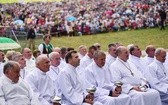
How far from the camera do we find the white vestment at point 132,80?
9.80 meters

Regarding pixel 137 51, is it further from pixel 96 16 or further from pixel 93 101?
pixel 96 16

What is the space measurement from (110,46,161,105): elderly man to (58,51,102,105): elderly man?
105 centimetres

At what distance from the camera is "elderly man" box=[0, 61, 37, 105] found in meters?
7.84

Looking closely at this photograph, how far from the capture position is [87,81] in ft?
32.7

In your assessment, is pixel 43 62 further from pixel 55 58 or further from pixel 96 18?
pixel 96 18

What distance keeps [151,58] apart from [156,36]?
52.9 ft

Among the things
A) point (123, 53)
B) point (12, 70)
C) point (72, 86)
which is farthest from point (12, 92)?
point (123, 53)

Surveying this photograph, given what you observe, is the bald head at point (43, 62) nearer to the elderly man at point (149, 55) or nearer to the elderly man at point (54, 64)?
the elderly man at point (54, 64)

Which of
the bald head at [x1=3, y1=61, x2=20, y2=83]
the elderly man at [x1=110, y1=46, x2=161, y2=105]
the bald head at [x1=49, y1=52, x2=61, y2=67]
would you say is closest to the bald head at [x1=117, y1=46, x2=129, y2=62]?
the elderly man at [x1=110, y1=46, x2=161, y2=105]

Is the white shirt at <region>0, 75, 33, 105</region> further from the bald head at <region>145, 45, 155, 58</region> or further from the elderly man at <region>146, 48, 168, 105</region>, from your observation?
A: the bald head at <region>145, 45, 155, 58</region>

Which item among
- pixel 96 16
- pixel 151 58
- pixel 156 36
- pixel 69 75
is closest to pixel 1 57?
pixel 69 75

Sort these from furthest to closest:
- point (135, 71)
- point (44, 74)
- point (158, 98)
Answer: point (135, 71) → point (158, 98) → point (44, 74)

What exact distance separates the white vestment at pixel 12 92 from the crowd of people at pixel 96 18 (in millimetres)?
19581

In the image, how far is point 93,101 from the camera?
30.2 feet
